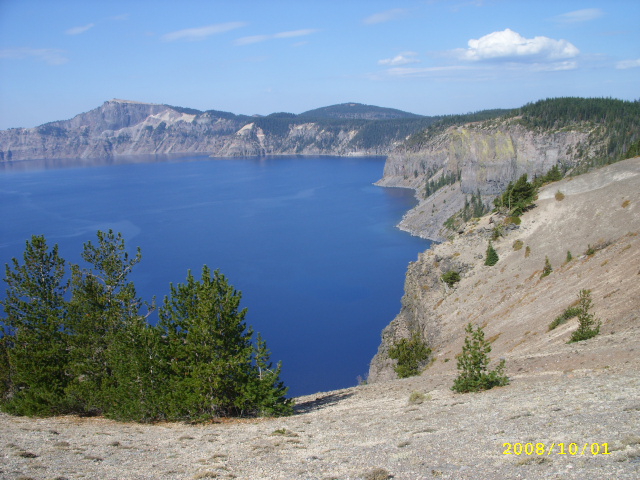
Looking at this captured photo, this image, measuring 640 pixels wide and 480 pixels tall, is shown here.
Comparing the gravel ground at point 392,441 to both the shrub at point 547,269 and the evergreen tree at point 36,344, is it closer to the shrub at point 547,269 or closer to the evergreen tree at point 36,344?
the evergreen tree at point 36,344

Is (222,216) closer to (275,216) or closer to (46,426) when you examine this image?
(275,216)

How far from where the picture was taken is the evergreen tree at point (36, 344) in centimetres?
2544

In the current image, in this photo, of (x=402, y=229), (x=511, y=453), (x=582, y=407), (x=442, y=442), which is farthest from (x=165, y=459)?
(x=402, y=229)

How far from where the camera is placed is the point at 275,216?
164375 mm

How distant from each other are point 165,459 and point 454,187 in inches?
6584

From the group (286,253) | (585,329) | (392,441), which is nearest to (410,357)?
(585,329)

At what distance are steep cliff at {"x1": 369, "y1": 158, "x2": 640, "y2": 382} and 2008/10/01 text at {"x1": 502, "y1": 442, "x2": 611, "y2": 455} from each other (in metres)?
9.48

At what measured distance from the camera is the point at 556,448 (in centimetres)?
1301

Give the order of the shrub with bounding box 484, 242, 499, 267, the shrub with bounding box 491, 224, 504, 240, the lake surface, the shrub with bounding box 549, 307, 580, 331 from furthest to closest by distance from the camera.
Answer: the lake surface
the shrub with bounding box 491, 224, 504, 240
the shrub with bounding box 484, 242, 499, 267
the shrub with bounding box 549, 307, 580, 331

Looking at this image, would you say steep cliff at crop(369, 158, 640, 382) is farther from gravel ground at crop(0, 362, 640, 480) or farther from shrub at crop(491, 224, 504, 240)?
gravel ground at crop(0, 362, 640, 480)

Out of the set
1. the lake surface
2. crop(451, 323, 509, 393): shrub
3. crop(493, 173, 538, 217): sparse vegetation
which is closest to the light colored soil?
crop(451, 323, 509, 393): shrub

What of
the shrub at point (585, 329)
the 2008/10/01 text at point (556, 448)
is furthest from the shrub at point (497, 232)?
the 2008/10/01 text at point (556, 448)

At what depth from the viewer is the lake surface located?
74.2 meters

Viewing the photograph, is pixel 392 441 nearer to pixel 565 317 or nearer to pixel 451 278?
pixel 565 317
